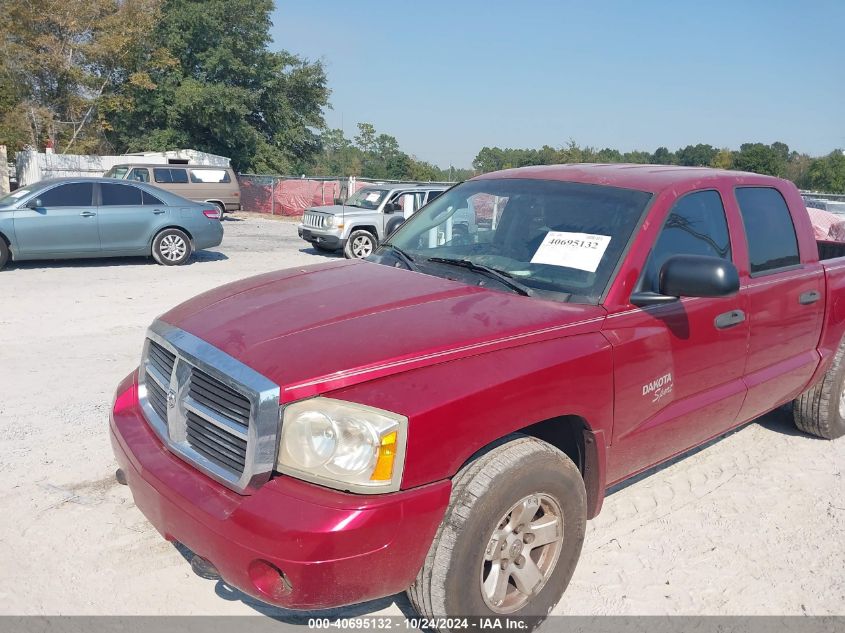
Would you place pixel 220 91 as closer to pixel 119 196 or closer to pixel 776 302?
pixel 119 196

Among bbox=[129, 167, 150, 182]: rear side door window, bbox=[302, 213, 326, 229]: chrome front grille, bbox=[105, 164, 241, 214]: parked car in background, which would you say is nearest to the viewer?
bbox=[302, 213, 326, 229]: chrome front grille

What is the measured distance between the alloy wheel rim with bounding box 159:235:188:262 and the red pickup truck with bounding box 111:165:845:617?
9633mm

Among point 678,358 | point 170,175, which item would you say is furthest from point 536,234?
point 170,175

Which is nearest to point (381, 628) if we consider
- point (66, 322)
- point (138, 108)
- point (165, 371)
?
point (165, 371)

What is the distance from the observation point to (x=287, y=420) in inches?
92.0

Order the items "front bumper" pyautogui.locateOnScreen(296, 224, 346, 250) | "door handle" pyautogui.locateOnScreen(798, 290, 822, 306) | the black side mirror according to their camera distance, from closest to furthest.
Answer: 1. the black side mirror
2. "door handle" pyautogui.locateOnScreen(798, 290, 822, 306)
3. "front bumper" pyautogui.locateOnScreen(296, 224, 346, 250)

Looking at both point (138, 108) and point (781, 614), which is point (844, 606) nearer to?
point (781, 614)

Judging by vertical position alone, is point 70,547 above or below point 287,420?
below

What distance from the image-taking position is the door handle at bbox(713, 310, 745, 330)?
3.52m

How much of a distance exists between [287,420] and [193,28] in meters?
40.9

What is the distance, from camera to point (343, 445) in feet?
7.61

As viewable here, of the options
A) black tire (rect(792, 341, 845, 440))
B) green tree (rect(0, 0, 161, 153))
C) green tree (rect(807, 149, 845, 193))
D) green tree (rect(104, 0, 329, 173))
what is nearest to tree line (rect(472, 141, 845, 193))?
green tree (rect(807, 149, 845, 193))

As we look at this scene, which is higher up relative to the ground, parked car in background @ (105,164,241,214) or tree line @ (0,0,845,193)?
tree line @ (0,0,845,193)

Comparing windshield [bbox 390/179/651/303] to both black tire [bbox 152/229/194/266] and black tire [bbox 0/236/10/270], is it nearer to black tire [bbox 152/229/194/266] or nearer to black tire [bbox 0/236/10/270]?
black tire [bbox 0/236/10/270]
